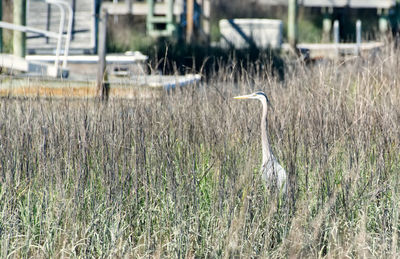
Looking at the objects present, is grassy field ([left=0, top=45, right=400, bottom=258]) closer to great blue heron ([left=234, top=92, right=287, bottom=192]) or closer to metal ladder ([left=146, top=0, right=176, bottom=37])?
great blue heron ([left=234, top=92, right=287, bottom=192])

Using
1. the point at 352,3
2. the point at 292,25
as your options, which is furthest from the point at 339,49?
the point at 352,3

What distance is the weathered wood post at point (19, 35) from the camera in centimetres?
915

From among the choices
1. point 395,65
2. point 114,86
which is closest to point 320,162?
point 395,65

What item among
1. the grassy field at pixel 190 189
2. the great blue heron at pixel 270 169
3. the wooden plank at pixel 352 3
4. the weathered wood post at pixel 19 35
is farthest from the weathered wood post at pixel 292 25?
the great blue heron at pixel 270 169

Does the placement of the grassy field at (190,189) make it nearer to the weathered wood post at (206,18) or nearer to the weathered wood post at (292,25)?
the weathered wood post at (292,25)

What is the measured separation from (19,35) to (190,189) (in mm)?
6115

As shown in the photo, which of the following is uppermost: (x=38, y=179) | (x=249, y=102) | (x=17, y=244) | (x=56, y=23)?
(x=56, y=23)

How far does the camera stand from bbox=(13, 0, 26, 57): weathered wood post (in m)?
9.15

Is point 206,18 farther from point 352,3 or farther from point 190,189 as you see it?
point 190,189

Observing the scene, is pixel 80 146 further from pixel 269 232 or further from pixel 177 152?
pixel 269 232

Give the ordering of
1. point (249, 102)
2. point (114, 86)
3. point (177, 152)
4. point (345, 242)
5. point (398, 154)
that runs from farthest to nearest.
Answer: point (114, 86) < point (249, 102) < point (177, 152) < point (398, 154) < point (345, 242)

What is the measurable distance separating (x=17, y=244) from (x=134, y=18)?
16.0 meters

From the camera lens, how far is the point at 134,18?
1906 centimetres

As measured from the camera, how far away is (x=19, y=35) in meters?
9.20
